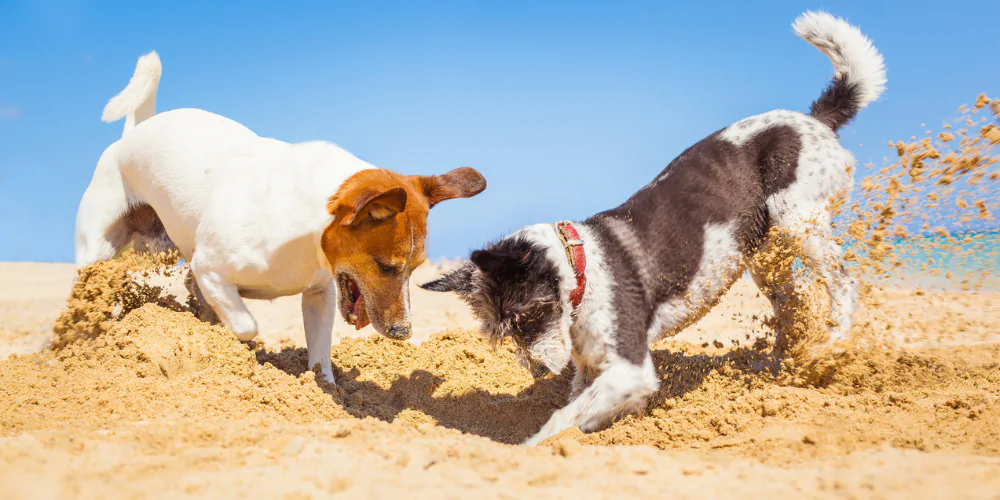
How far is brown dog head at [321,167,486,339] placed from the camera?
158 inches

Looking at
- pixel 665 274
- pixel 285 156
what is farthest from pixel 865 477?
pixel 285 156

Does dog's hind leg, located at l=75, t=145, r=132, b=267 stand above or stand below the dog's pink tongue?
above

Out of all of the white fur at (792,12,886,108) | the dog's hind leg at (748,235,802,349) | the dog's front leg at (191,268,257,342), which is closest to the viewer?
the dog's front leg at (191,268,257,342)

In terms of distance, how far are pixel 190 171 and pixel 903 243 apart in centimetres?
492

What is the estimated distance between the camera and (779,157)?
15.5 feet

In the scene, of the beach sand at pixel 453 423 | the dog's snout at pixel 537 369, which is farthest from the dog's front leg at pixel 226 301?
the dog's snout at pixel 537 369

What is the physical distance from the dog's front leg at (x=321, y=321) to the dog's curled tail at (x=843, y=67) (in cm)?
384

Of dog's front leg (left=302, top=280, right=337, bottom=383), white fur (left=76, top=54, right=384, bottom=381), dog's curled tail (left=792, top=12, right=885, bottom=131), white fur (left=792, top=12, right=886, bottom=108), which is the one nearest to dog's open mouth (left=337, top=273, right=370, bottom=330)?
white fur (left=76, top=54, right=384, bottom=381)

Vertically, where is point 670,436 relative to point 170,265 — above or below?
below

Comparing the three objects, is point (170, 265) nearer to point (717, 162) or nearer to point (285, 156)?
point (285, 156)

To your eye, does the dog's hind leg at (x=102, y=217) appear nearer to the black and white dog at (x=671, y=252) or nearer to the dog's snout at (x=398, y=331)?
the dog's snout at (x=398, y=331)

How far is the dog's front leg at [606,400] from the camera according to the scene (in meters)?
3.91

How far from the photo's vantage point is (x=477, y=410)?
191 inches

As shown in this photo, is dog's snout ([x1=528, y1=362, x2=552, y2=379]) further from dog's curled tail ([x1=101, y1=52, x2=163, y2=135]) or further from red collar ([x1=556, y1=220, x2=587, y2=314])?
dog's curled tail ([x1=101, y1=52, x2=163, y2=135])
